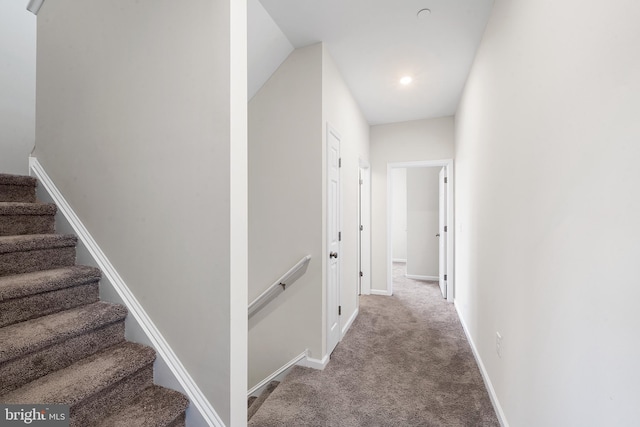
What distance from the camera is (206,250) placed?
1.27m

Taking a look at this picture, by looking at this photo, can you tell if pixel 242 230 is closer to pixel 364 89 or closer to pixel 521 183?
pixel 521 183

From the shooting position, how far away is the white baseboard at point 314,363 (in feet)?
7.63

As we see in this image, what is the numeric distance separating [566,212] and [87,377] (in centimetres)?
195

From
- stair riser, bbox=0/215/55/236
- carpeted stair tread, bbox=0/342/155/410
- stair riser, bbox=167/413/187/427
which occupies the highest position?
stair riser, bbox=0/215/55/236

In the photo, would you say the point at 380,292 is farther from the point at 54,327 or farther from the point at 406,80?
the point at 54,327

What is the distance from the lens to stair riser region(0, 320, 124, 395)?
3.51 ft

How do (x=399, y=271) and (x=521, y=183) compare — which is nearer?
(x=521, y=183)

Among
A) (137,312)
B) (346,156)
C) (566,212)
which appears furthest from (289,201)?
(566,212)

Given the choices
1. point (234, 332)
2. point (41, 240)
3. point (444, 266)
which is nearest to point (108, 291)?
point (41, 240)

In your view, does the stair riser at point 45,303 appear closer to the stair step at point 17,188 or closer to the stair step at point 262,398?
the stair step at point 17,188

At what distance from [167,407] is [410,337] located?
7.87ft

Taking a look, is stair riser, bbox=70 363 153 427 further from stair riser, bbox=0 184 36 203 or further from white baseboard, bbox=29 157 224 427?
stair riser, bbox=0 184 36 203

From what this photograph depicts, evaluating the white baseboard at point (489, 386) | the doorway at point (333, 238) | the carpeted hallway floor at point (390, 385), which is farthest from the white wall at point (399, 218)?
the doorway at point (333, 238)

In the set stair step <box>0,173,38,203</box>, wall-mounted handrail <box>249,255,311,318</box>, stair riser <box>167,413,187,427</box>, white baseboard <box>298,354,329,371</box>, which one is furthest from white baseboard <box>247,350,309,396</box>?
stair step <box>0,173,38,203</box>
